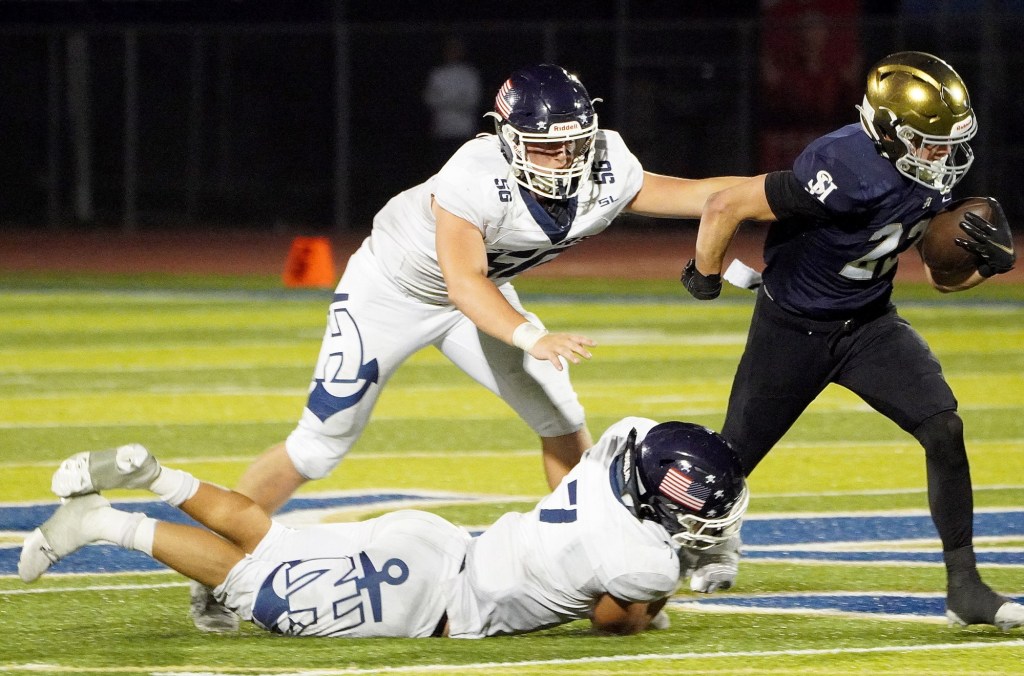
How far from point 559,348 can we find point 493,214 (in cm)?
64

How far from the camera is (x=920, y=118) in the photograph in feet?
15.3

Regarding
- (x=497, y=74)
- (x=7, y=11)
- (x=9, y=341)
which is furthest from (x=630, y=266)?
(x=7, y=11)

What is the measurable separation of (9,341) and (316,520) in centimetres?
559

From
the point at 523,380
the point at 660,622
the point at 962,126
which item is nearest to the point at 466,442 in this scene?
the point at 523,380

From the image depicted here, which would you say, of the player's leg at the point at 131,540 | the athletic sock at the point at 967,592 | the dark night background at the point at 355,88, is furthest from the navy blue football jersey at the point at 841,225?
the dark night background at the point at 355,88

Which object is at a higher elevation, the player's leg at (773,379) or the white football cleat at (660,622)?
the player's leg at (773,379)

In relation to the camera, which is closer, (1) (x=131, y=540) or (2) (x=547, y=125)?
(1) (x=131, y=540)

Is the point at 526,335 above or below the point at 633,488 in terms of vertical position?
above

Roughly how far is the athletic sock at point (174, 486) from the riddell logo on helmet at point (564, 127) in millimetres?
1334

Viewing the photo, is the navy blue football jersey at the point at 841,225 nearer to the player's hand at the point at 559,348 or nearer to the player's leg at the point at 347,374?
the player's hand at the point at 559,348

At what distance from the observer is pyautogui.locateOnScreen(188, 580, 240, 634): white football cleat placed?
463cm

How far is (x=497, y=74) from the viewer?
19.1m

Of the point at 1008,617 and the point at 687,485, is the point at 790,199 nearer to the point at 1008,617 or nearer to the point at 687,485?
the point at 687,485

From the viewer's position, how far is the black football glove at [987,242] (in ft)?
15.7
